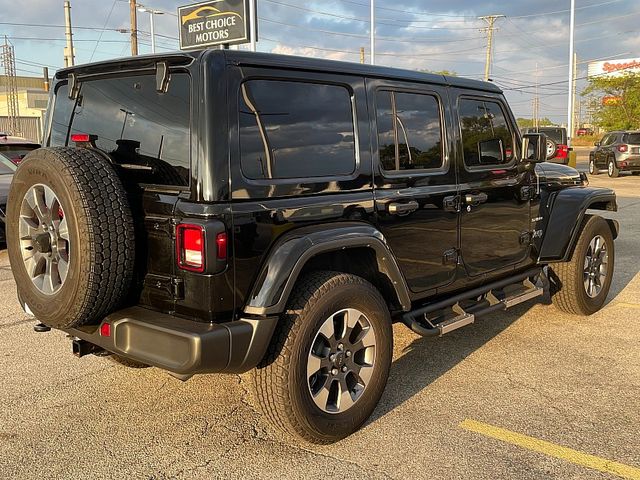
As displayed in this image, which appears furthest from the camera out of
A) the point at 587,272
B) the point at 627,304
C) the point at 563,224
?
the point at 627,304

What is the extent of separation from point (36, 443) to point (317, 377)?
152 cm

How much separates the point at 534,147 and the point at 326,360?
265cm

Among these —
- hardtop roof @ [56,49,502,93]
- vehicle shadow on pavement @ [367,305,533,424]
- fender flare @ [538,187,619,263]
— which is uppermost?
hardtop roof @ [56,49,502,93]

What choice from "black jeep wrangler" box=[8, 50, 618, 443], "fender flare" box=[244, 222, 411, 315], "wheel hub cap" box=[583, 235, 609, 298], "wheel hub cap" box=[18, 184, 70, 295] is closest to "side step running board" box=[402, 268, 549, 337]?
"black jeep wrangler" box=[8, 50, 618, 443]

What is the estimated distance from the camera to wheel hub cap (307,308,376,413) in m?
3.09

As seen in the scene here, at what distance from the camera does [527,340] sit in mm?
4773

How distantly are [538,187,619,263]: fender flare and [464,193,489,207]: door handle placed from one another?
106 centimetres

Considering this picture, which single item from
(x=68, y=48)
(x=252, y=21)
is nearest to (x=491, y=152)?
(x=252, y=21)


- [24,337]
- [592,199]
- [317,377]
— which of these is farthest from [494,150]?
[24,337]

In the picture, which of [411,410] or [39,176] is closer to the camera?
[39,176]

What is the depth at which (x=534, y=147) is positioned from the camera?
4703 mm

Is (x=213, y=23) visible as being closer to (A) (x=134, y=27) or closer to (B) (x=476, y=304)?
(A) (x=134, y=27)

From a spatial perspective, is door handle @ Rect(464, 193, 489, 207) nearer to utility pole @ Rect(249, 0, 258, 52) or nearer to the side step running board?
the side step running board

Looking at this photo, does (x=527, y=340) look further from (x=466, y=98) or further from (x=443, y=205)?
(x=466, y=98)
